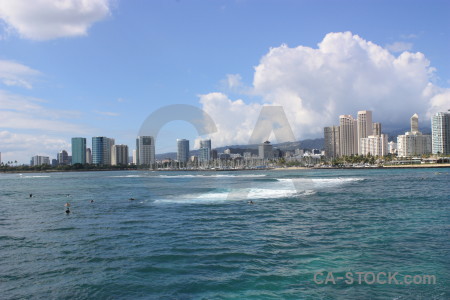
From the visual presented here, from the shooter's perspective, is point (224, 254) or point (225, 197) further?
point (225, 197)

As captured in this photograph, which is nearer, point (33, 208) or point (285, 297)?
point (285, 297)

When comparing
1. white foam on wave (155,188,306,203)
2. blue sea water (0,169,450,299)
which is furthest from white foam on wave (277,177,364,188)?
blue sea water (0,169,450,299)

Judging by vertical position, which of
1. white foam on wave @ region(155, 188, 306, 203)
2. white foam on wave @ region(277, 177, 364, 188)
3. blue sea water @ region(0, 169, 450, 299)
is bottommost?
white foam on wave @ region(277, 177, 364, 188)

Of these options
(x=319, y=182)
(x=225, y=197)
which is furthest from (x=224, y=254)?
(x=319, y=182)

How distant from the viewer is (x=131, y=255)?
18734mm

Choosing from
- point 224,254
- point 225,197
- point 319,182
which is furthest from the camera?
point 319,182

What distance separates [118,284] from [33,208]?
108 ft

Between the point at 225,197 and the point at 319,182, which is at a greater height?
the point at 225,197

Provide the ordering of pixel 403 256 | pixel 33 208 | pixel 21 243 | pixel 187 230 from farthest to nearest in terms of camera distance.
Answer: pixel 33 208 < pixel 187 230 < pixel 21 243 < pixel 403 256

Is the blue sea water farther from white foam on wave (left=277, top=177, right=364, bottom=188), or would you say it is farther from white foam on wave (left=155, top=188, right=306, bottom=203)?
white foam on wave (left=277, top=177, right=364, bottom=188)

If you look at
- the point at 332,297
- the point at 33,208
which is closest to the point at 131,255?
the point at 332,297

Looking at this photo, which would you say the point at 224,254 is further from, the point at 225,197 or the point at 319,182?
the point at 319,182

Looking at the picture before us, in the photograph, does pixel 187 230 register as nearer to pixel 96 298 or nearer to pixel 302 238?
pixel 302 238

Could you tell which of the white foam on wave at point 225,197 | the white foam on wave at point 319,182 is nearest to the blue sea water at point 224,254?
the white foam on wave at point 225,197
